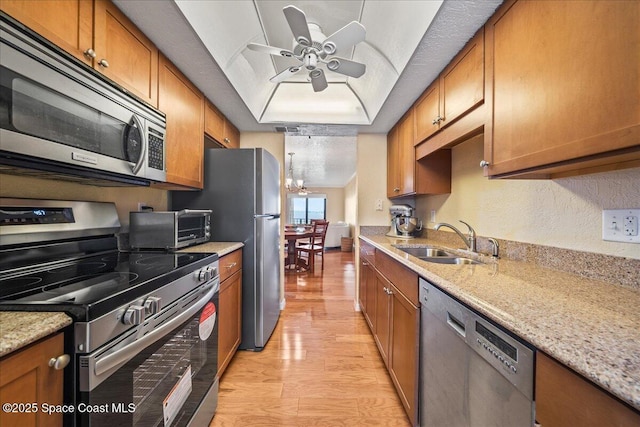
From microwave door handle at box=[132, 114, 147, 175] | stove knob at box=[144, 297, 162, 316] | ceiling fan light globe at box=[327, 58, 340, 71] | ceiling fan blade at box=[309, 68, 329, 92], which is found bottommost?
stove knob at box=[144, 297, 162, 316]

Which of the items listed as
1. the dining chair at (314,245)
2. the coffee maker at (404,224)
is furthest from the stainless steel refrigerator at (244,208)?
the dining chair at (314,245)

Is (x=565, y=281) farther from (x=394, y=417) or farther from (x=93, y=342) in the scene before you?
(x=93, y=342)

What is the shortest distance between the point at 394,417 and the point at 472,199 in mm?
1484

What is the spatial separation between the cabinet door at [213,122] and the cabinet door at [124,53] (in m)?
0.63

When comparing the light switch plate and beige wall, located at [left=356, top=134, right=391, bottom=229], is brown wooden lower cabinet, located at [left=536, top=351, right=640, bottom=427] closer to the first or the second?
the light switch plate

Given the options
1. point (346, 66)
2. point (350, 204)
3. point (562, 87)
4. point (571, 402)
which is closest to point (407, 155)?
point (346, 66)

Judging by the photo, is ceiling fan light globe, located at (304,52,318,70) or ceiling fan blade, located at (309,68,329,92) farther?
ceiling fan blade, located at (309,68,329,92)

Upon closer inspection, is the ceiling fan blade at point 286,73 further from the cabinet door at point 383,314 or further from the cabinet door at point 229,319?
the cabinet door at point 383,314

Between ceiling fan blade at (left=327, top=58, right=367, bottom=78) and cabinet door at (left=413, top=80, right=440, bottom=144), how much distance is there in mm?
539

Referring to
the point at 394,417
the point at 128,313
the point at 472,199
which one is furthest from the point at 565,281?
the point at 128,313

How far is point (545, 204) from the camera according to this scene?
1.25 meters

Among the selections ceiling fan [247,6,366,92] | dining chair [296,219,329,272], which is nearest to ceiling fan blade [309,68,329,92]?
ceiling fan [247,6,366,92]

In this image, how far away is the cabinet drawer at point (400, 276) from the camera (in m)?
1.30

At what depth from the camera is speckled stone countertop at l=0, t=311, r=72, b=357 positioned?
0.53m
